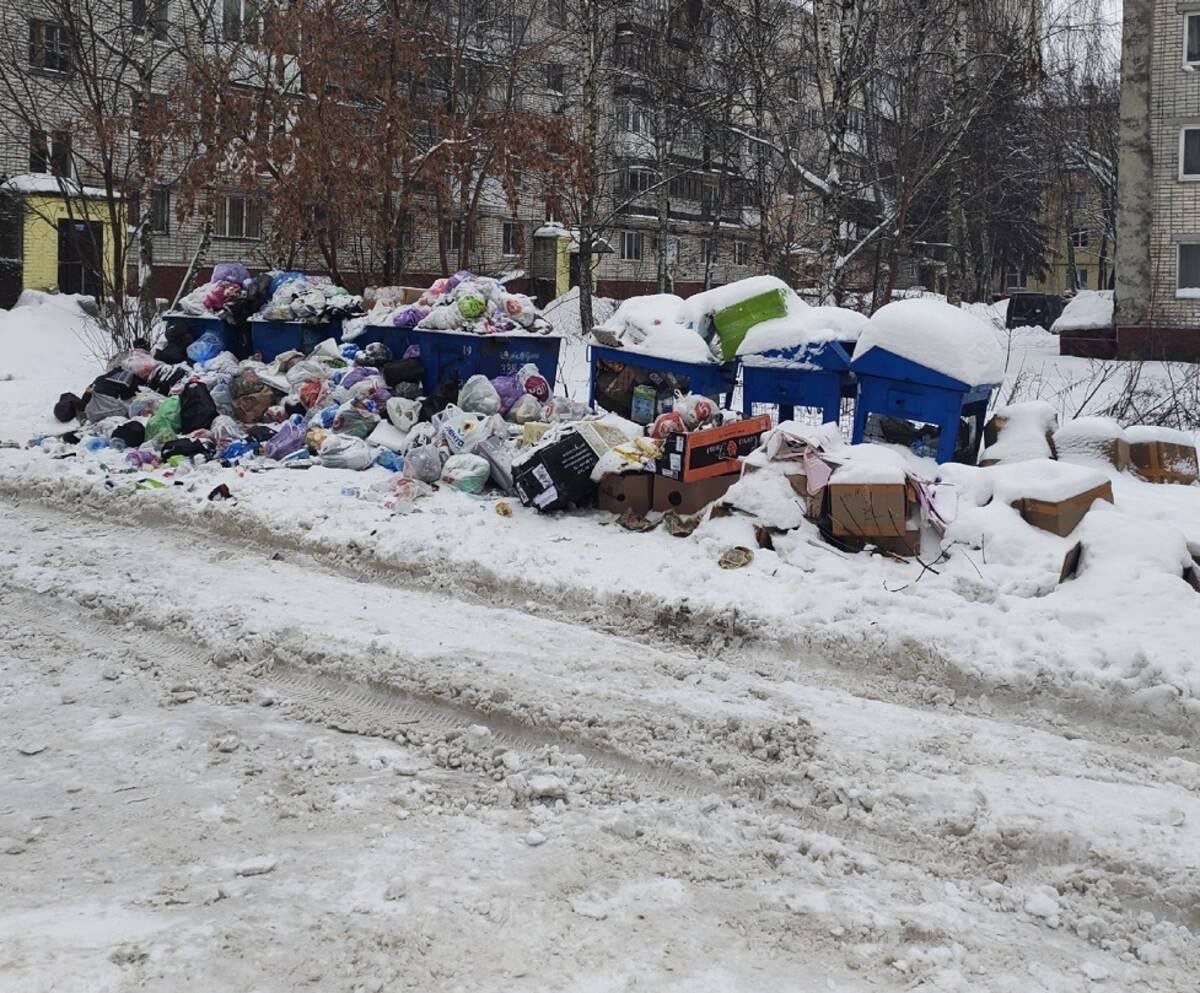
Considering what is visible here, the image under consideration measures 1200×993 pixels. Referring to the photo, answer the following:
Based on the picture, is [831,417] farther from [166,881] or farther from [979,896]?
[166,881]

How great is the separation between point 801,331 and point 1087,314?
21.0m

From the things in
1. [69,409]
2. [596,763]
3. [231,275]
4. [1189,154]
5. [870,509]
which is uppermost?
[1189,154]

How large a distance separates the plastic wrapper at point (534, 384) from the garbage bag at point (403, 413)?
876 millimetres

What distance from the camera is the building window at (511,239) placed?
37844 mm

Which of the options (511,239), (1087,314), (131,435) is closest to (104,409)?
(131,435)

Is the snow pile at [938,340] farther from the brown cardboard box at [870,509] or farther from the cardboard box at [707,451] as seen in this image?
the brown cardboard box at [870,509]

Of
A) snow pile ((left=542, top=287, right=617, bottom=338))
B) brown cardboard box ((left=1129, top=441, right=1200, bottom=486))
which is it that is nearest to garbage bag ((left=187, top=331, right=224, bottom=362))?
brown cardboard box ((left=1129, top=441, right=1200, bottom=486))

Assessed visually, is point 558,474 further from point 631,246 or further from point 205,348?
point 631,246

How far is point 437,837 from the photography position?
3.43 metres

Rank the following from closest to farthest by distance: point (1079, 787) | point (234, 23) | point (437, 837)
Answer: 1. point (437, 837)
2. point (1079, 787)
3. point (234, 23)

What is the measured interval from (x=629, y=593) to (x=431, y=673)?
1.40 meters

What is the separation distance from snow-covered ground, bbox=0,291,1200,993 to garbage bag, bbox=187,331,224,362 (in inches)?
192

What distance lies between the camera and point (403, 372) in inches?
390

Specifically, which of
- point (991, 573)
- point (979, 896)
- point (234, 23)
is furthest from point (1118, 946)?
point (234, 23)
